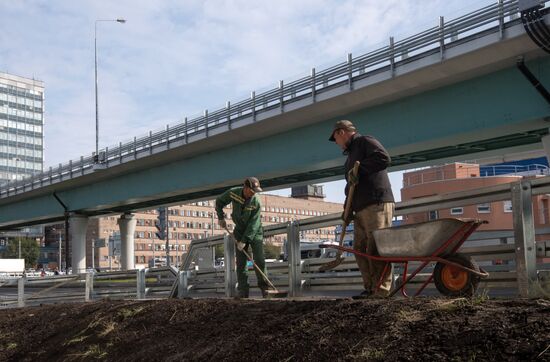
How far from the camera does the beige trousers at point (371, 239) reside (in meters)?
5.93

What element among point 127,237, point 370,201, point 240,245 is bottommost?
point 240,245

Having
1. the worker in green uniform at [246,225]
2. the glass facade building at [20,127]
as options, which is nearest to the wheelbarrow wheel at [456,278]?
the worker in green uniform at [246,225]

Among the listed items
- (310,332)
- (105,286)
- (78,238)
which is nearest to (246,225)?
(310,332)

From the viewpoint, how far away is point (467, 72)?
62.3 ft

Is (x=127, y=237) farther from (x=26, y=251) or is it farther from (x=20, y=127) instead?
(x=20, y=127)

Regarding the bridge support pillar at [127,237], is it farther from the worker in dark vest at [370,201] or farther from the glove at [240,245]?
the worker in dark vest at [370,201]

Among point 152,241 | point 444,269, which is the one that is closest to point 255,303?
point 444,269

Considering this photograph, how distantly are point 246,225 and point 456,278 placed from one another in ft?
13.0

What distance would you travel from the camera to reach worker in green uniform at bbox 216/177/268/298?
866 centimetres

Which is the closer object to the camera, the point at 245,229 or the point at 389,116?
the point at 245,229

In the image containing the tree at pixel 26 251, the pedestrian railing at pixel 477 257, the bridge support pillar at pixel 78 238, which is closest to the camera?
the pedestrian railing at pixel 477 257

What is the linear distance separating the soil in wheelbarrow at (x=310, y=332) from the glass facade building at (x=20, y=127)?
143677 mm

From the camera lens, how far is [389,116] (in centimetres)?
2211

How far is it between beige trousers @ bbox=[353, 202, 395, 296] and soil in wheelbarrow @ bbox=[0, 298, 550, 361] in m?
0.58
